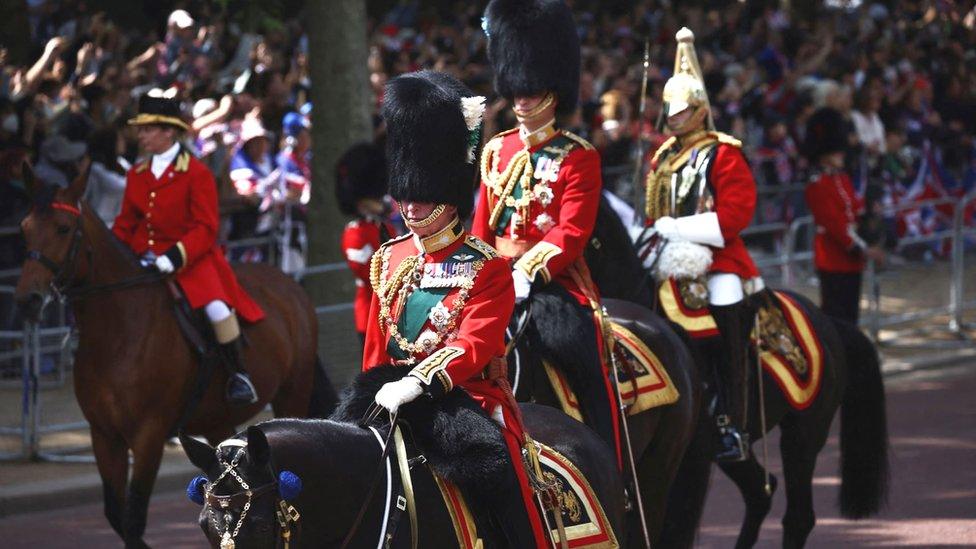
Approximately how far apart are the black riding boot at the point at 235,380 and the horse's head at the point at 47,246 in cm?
104

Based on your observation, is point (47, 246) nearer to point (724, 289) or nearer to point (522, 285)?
point (522, 285)

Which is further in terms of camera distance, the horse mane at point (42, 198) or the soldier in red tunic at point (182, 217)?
the soldier in red tunic at point (182, 217)

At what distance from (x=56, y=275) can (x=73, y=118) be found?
460cm

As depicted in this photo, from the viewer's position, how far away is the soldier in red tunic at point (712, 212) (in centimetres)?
774

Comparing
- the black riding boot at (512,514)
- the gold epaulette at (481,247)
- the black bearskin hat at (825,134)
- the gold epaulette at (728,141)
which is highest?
the gold epaulette at (728,141)

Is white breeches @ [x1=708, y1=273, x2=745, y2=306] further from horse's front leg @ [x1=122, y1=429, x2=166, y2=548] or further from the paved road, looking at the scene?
horse's front leg @ [x1=122, y1=429, x2=166, y2=548]

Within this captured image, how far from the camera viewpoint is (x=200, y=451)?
404 cm

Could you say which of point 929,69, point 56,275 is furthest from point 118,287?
point 929,69

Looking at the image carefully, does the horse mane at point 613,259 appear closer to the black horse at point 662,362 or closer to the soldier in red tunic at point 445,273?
the black horse at point 662,362

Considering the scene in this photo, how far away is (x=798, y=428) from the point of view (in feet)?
27.0

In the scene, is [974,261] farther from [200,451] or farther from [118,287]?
[200,451]

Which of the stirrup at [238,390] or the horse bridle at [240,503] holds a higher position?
the horse bridle at [240,503]

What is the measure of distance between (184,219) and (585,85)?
807 centimetres

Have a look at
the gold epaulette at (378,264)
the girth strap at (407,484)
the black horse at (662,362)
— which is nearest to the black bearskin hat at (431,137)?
the gold epaulette at (378,264)
